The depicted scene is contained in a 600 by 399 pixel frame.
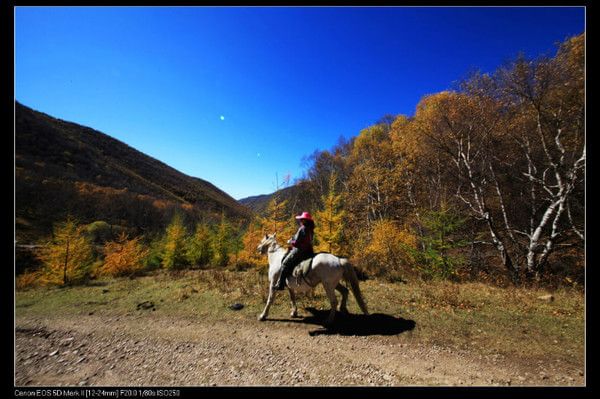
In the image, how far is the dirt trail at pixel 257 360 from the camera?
351cm

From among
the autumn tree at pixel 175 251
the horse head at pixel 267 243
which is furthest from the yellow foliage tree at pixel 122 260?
the horse head at pixel 267 243

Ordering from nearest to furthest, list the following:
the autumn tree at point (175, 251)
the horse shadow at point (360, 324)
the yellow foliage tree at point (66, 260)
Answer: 1. the horse shadow at point (360, 324)
2. the yellow foliage tree at point (66, 260)
3. the autumn tree at point (175, 251)

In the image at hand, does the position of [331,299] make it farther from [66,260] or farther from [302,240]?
[66,260]

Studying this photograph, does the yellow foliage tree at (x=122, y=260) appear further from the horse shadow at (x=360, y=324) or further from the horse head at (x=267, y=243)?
the horse shadow at (x=360, y=324)

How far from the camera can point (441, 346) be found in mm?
4383

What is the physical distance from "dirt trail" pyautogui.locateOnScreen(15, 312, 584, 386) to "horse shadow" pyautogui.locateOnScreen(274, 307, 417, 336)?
3.8 inches

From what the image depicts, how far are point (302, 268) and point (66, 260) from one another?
59.6 ft

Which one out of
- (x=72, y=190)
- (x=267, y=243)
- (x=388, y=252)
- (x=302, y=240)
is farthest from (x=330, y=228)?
(x=72, y=190)

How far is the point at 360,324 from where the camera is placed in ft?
18.1

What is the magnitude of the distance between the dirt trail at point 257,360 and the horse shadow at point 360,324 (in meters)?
0.10
